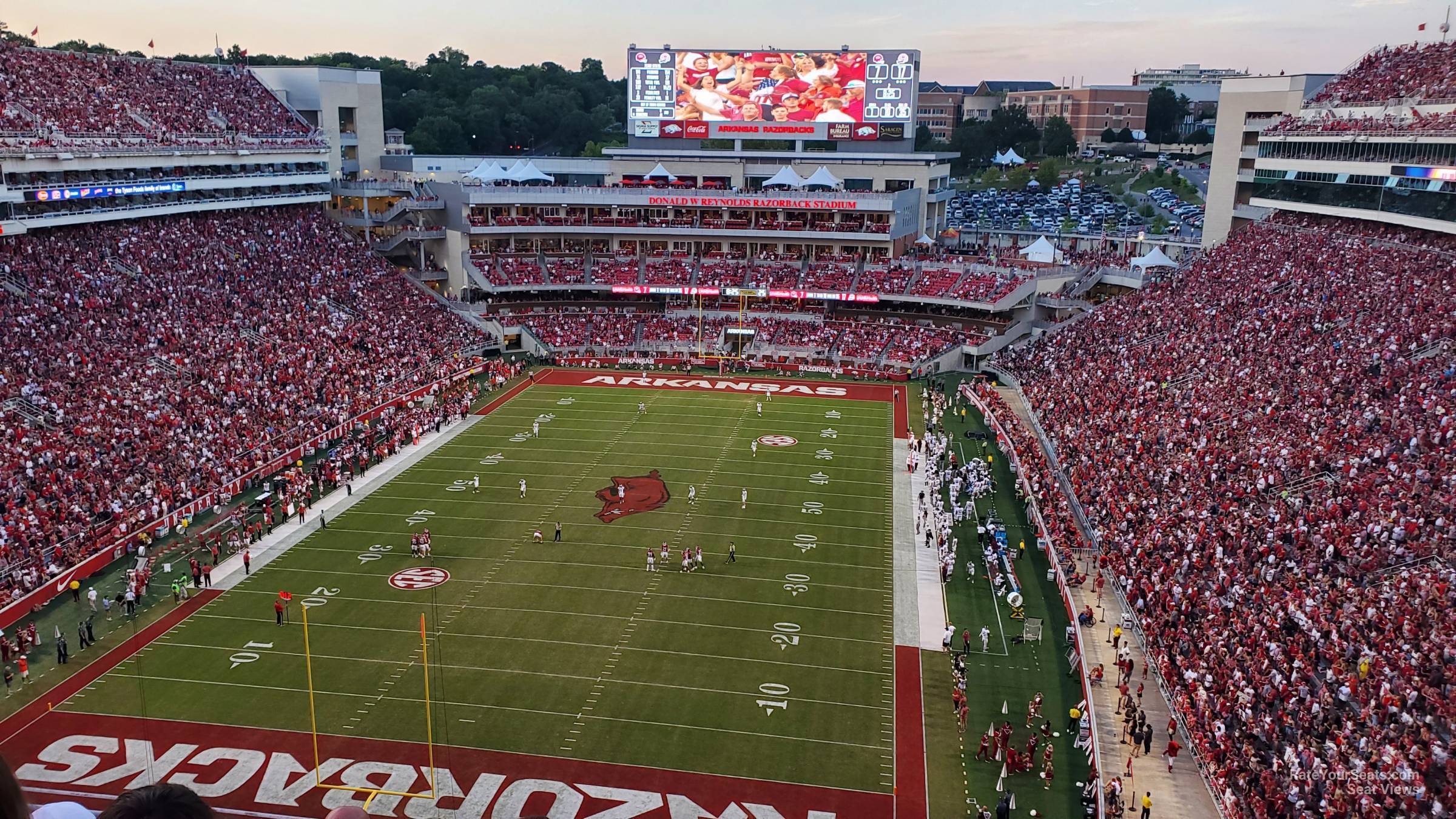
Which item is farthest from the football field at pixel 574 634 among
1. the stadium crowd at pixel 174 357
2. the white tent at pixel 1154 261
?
the white tent at pixel 1154 261

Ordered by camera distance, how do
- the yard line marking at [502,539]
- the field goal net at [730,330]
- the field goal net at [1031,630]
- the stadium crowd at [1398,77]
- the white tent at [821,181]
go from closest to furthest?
the field goal net at [1031,630] → the yard line marking at [502,539] → the stadium crowd at [1398,77] → the field goal net at [730,330] → the white tent at [821,181]

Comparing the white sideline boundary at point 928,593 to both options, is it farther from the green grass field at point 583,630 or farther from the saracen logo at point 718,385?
the saracen logo at point 718,385

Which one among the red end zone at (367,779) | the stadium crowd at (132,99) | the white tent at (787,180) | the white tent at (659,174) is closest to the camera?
the red end zone at (367,779)

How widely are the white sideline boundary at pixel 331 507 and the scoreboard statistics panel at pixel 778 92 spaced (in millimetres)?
27696

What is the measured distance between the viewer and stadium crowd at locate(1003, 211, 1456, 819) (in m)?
15.7

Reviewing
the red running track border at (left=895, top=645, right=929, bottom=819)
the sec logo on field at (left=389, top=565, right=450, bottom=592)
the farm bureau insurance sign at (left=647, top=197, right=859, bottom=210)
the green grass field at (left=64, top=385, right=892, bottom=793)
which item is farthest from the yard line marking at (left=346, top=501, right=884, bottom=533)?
the farm bureau insurance sign at (left=647, top=197, right=859, bottom=210)

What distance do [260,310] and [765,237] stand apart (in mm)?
27646

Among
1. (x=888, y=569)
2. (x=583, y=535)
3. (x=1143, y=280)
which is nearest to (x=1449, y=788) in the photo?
(x=888, y=569)

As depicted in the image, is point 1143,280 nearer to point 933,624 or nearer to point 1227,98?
point 1227,98

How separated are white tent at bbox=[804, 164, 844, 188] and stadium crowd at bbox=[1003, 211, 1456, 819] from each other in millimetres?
23065

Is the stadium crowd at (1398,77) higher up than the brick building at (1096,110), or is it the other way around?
the brick building at (1096,110)

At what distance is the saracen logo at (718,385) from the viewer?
47.1 meters

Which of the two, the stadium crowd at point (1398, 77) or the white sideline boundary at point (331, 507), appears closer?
the white sideline boundary at point (331, 507)

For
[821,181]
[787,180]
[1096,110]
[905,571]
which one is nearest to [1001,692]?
[905,571]
